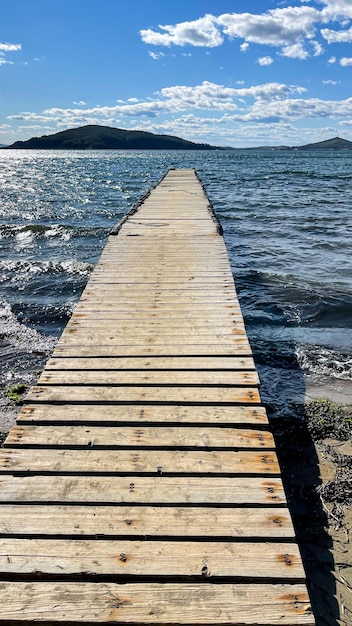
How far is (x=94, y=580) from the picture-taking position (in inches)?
96.0

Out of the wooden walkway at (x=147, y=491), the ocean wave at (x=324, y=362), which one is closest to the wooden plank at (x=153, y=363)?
the wooden walkway at (x=147, y=491)

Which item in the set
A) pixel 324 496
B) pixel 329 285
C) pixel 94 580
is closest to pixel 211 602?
pixel 94 580

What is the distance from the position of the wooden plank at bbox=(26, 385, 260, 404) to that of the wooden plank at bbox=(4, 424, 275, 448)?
14.2 inches

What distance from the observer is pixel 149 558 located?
2.53m

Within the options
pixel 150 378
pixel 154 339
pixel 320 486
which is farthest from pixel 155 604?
pixel 154 339

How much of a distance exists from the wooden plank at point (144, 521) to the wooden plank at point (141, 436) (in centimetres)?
60

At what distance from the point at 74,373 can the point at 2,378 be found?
8.41 feet

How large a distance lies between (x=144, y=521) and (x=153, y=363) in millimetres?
1971

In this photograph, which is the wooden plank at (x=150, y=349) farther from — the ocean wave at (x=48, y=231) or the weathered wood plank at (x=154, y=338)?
the ocean wave at (x=48, y=231)

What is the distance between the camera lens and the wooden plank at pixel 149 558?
2.45 m

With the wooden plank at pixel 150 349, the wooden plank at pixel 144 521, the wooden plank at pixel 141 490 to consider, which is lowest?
the wooden plank at pixel 144 521

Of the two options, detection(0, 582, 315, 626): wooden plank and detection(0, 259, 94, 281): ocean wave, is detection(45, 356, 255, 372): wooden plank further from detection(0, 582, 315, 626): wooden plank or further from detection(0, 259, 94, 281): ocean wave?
detection(0, 259, 94, 281): ocean wave

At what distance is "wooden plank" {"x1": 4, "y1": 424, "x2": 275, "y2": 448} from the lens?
341 cm

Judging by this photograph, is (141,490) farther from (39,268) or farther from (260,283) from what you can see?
(39,268)
